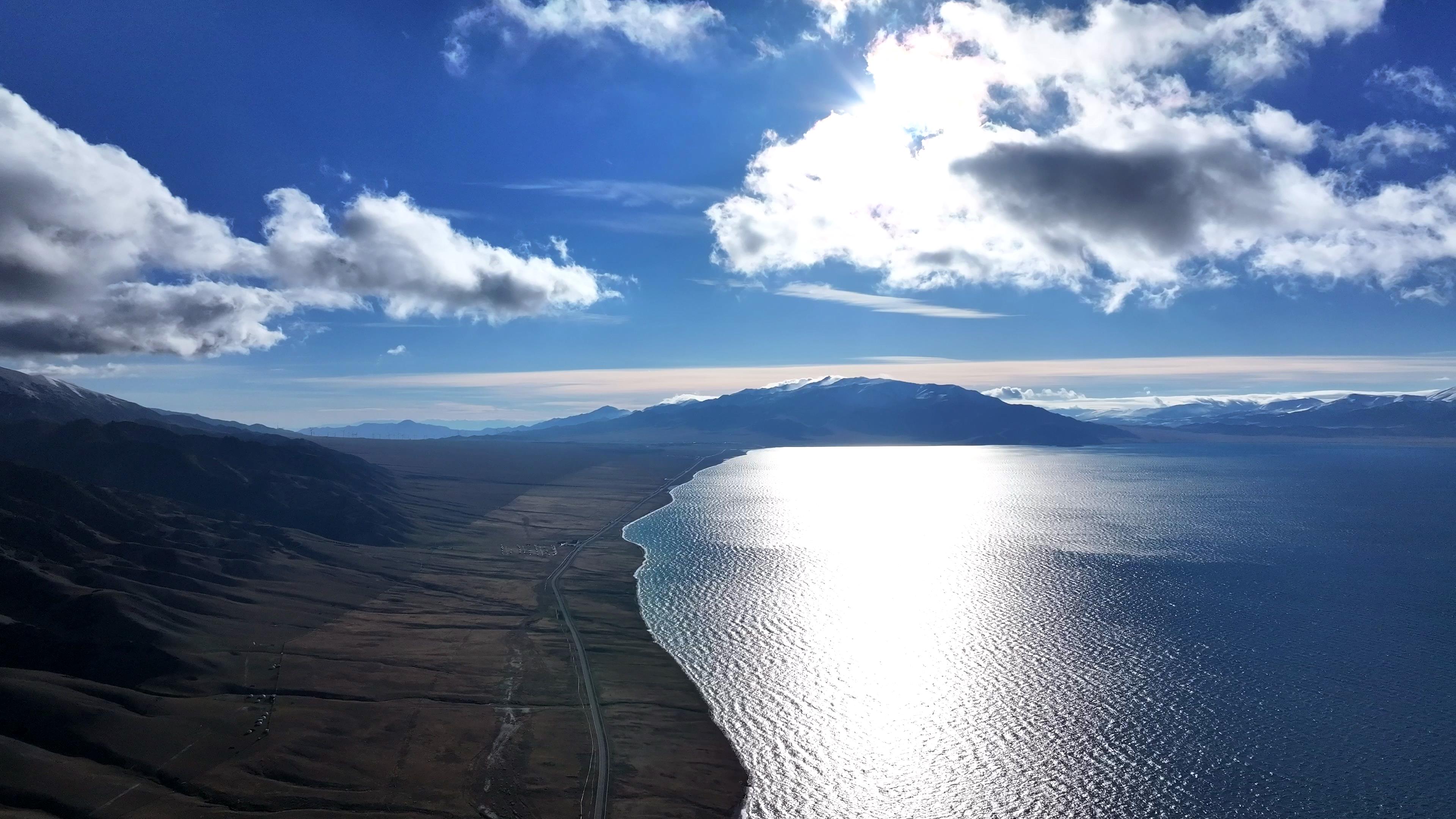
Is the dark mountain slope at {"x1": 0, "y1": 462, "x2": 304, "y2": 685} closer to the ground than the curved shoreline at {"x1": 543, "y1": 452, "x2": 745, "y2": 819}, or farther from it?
farther from it

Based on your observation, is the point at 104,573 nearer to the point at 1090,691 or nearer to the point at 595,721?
the point at 595,721

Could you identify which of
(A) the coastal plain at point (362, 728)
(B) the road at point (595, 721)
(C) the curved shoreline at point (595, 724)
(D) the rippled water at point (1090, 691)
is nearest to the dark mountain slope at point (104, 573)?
(A) the coastal plain at point (362, 728)

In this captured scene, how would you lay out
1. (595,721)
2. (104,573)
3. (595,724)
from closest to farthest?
(595,724), (595,721), (104,573)

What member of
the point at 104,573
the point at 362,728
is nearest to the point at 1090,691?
the point at 362,728

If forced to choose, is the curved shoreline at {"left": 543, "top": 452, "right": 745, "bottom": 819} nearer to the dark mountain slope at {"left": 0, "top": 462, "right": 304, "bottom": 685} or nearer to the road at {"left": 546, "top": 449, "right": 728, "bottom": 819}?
the road at {"left": 546, "top": 449, "right": 728, "bottom": 819}

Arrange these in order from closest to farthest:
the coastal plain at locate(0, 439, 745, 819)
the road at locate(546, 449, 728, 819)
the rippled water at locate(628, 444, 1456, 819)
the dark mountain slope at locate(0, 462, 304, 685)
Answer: the rippled water at locate(628, 444, 1456, 819), the coastal plain at locate(0, 439, 745, 819), the road at locate(546, 449, 728, 819), the dark mountain slope at locate(0, 462, 304, 685)

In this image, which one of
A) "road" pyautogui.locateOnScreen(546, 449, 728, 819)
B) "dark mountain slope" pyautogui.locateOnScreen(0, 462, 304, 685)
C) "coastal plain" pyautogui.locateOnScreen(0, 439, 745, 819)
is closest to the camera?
"coastal plain" pyautogui.locateOnScreen(0, 439, 745, 819)

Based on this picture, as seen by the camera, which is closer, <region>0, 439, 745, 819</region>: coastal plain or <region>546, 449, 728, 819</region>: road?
<region>0, 439, 745, 819</region>: coastal plain

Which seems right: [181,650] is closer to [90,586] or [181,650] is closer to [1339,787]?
[90,586]

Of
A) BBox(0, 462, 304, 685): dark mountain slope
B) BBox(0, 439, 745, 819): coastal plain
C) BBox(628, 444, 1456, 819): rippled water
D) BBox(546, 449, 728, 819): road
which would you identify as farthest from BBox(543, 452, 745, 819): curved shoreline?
BBox(0, 462, 304, 685): dark mountain slope

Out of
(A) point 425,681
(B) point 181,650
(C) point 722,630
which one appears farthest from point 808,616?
(B) point 181,650

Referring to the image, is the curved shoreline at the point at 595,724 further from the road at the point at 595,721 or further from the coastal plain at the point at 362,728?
the coastal plain at the point at 362,728
